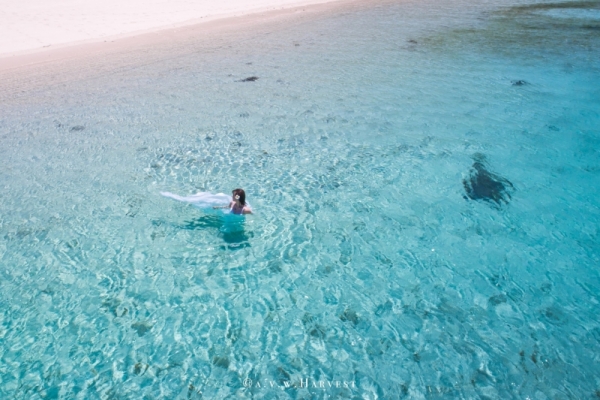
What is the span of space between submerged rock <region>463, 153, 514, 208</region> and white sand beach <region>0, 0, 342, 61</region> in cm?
2717

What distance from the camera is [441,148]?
45.1 ft

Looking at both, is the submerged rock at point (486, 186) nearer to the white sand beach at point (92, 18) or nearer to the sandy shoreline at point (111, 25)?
the sandy shoreline at point (111, 25)

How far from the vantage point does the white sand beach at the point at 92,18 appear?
89.8 ft

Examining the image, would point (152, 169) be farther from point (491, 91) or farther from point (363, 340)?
point (491, 91)

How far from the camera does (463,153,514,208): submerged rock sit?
11.2 m

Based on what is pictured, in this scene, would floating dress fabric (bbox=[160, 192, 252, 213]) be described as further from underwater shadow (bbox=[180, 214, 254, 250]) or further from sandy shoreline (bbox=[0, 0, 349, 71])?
sandy shoreline (bbox=[0, 0, 349, 71])

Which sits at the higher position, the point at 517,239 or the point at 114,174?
the point at 114,174

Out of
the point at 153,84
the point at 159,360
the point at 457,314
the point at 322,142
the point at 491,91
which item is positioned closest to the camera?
the point at 159,360

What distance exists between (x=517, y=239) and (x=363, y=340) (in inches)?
198

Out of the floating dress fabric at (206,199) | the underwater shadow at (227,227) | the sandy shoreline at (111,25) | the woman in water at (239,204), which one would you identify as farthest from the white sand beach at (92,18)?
the woman in water at (239,204)

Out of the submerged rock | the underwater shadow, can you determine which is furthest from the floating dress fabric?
the submerged rock

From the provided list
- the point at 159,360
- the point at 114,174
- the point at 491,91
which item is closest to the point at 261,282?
the point at 159,360

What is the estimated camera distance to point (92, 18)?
31.4m

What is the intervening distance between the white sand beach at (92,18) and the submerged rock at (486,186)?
27.2 metres
